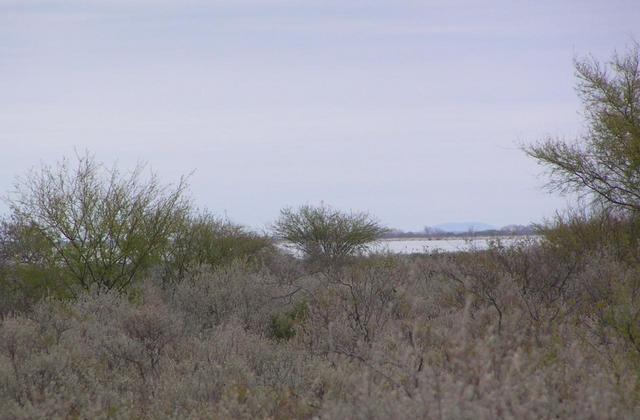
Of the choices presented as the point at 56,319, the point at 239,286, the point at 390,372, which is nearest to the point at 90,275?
the point at 239,286

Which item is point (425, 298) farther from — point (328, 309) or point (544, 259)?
point (328, 309)

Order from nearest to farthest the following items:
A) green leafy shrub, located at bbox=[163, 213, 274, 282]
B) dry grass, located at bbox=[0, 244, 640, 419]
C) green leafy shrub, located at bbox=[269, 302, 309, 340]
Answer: dry grass, located at bbox=[0, 244, 640, 419]
green leafy shrub, located at bbox=[269, 302, 309, 340]
green leafy shrub, located at bbox=[163, 213, 274, 282]

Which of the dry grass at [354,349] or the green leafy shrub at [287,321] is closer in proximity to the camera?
the dry grass at [354,349]

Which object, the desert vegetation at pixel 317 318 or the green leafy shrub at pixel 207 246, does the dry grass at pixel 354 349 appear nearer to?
the desert vegetation at pixel 317 318

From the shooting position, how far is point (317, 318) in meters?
11.7

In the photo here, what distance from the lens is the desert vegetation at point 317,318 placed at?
19.2 feet

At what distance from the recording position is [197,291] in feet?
49.4

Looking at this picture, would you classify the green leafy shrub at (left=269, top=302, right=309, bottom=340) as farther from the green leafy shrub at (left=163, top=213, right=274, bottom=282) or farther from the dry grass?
the green leafy shrub at (left=163, top=213, right=274, bottom=282)

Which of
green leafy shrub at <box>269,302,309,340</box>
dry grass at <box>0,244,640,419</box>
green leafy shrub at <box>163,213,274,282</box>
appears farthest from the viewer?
green leafy shrub at <box>163,213,274,282</box>

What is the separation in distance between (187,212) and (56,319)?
763 centimetres

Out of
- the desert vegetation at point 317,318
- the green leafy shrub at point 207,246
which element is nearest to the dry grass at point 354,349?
the desert vegetation at point 317,318

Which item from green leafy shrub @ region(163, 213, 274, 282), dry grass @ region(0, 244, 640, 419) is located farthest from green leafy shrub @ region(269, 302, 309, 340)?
green leafy shrub @ region(163, 213, 274, 282)

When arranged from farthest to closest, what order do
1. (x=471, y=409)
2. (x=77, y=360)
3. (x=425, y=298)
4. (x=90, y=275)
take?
(x=90, y=275), (x=425, y=298), (x=77, y=360), (x=471, y=409)

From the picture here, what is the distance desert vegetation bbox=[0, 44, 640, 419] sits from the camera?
19.2 ft
